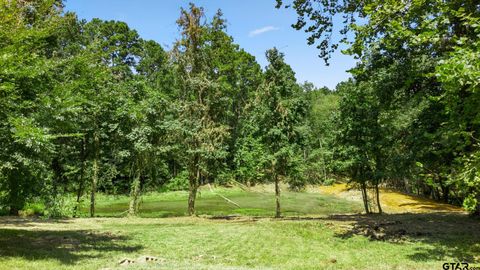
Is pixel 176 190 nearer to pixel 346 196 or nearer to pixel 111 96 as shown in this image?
pixel 346 196

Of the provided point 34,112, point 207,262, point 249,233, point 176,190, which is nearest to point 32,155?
point 34,112

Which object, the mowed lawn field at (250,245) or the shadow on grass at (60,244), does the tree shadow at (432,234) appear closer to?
the mowed lawn field at (250,245)

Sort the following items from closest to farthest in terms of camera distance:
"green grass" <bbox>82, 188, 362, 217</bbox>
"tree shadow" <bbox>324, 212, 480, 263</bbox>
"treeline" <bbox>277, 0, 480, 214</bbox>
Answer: "treeline" <bbox>277, 0, 480, 214</bbox>
"tree shadow" <bbox>324, 212, 480, 263</bbox>
"green grass" <bbox>82, 188, 362, 217</bbox>

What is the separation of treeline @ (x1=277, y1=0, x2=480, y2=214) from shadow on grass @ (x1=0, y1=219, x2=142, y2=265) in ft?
31.8

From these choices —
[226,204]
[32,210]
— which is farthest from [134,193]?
[226,204]

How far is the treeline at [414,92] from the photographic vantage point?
304 inches

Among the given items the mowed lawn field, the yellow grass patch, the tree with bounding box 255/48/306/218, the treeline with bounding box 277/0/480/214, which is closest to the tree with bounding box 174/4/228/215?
the tree with bounding box 255/48/306/218

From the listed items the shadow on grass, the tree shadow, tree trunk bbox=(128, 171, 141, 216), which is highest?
tree trunk bbox=(128, 171, 141, 216)

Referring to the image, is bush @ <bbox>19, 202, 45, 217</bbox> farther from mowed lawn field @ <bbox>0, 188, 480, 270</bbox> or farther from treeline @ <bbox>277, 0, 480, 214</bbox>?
treeline @ <bbox>277, 0, 480, 214</bbox>

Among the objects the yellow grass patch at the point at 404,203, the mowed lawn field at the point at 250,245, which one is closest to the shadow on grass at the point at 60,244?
the mowed lawn field at the point at 250,245

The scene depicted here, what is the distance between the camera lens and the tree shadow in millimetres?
11930

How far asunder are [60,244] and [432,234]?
1415 centimetres

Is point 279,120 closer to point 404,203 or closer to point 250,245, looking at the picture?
point 250,245

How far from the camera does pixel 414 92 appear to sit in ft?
65.9
